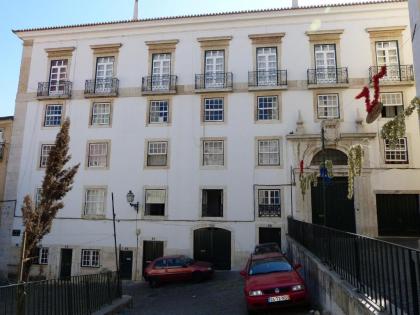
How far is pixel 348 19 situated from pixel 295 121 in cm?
679

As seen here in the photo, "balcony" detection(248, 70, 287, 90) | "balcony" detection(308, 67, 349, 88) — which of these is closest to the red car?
"balcony" detection(248, 70, 287, 90)

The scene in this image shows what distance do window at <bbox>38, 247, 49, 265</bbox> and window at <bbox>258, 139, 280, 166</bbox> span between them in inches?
550

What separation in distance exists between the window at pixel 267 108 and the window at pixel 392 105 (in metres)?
5.86

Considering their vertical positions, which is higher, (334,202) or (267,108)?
(267,108)

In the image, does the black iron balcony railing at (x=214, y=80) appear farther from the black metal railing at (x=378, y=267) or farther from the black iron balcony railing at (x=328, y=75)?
the black metal railing at (x=378, y=267)

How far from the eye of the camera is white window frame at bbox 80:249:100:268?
23.5m

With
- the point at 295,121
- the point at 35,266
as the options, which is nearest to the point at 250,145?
the point at 295,121

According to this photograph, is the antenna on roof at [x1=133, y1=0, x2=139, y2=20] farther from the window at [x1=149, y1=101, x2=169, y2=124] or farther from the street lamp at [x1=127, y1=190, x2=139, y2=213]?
the street lamp at [x1=127, y1=190, x2=139, y2=213]

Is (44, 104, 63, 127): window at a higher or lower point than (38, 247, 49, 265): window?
higher

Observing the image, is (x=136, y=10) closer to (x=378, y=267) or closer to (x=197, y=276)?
(x=197, y=276)

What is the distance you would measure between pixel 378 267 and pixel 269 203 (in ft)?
52.1

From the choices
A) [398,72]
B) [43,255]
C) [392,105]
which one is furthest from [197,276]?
[398,72]

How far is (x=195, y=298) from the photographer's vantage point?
51.6 ft

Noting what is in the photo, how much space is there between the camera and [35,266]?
23875 mm
